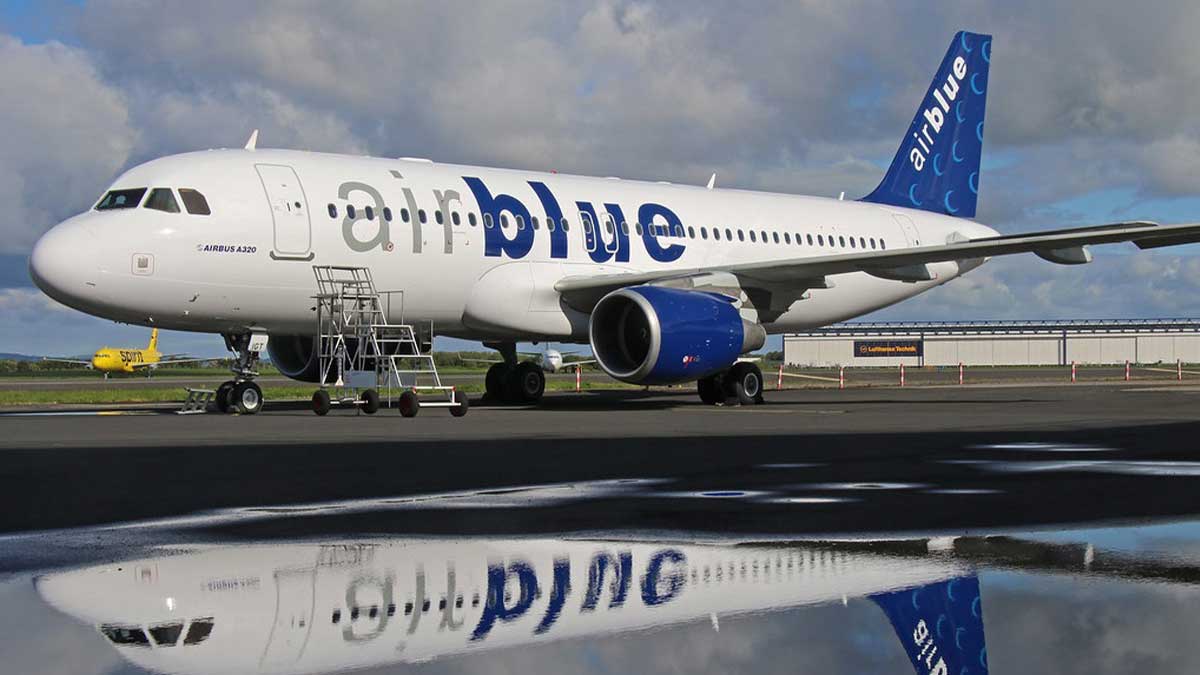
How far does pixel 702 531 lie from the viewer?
6902 millimetres

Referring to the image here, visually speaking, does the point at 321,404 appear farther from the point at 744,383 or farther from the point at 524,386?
the point at 744,383

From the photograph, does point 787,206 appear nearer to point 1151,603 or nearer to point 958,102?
point 958,102

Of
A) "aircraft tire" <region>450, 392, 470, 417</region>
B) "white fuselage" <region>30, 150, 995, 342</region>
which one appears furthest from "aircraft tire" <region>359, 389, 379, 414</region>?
"white fuselage" <region>30, 150, 995, 342</region>

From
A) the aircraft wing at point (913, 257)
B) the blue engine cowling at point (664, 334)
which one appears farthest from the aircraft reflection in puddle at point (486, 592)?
the aircraft wing at point (913, 257)

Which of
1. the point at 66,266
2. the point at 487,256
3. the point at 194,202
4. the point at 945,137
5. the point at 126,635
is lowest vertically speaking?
the point at 126,635

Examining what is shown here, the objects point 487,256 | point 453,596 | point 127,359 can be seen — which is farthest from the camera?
point 127,359

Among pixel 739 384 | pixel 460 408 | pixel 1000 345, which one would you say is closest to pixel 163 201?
pixel 460 408

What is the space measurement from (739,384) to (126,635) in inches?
819

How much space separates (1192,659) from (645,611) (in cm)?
180

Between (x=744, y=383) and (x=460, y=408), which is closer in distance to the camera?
(x=460, y=408)

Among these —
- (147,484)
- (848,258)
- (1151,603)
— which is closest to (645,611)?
(1151,603)

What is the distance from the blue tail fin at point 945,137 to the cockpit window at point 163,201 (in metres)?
17.2

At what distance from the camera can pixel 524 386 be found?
84.7 ft

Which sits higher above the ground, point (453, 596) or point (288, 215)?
point (288, 215)
